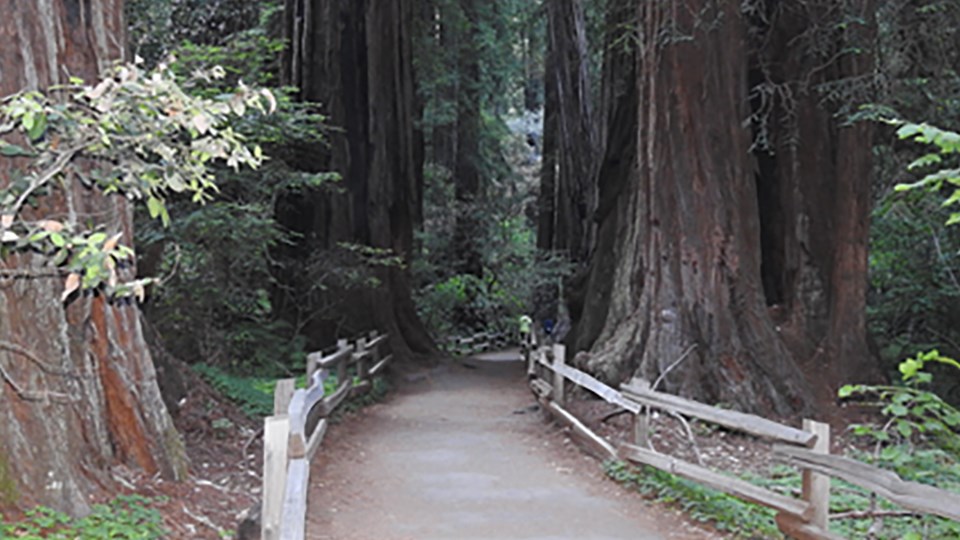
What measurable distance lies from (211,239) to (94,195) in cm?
529

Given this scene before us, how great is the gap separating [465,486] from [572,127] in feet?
54.3

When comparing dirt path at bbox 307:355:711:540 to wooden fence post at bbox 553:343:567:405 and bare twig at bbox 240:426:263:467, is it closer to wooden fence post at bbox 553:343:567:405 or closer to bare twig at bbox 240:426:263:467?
wooden fence post at bbox 553:343:567:405

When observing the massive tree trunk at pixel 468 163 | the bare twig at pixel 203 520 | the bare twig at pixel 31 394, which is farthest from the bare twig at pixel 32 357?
the massive tree trunk at pixel 468 163

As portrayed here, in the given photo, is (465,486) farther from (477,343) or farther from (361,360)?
(477,343)

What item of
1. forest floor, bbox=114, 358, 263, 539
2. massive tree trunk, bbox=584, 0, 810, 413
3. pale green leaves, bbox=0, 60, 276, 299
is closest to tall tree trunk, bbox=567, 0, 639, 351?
massive tree trunk, bbox=584, 0, 810, 413

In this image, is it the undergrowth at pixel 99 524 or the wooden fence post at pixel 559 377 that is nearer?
the undergrowth at pixel 99 524

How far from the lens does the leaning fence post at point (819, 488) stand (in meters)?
5.62

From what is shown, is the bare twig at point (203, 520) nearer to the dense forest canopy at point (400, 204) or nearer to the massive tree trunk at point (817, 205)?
the dense forest canopy at point (400, 204)

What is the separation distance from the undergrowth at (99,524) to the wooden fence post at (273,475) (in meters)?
0.67

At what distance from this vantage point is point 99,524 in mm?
4984

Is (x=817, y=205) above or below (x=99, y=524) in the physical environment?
above

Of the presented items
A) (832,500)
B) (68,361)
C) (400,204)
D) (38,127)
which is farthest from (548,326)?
(38,127)

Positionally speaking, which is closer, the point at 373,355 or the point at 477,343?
the point at 373,355

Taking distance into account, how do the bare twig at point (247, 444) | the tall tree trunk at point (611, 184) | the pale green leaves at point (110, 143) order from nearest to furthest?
1. the pale green leaves at point (110, 143)
2. the bare twig at point (247, 444)
3. the tall tree trunk at point (611, 184)
